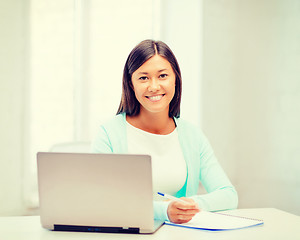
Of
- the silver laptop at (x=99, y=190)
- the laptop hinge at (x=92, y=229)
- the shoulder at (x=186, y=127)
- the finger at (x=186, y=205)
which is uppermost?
the shoulder at (x=186, y=127)

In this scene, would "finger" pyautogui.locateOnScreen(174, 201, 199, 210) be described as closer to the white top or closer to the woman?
the woman

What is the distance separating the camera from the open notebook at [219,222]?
1236 mm

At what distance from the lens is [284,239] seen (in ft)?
3.73

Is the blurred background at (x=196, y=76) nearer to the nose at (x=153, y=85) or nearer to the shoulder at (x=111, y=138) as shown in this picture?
the shoulder at (x=111, y=138)

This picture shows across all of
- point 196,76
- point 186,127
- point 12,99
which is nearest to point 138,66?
point 186,127

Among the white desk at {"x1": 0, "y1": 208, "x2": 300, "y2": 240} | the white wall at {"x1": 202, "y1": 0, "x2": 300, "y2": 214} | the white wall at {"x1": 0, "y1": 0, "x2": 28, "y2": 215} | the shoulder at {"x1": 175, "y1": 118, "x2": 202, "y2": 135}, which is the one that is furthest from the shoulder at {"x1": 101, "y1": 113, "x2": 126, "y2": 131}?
the white wall at {"x1": 202, "y1": 0, "x2": 300, "y2": 214}

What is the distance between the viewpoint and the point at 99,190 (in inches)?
44.3

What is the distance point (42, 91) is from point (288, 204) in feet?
6.58

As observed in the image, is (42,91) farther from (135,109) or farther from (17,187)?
(135,109)

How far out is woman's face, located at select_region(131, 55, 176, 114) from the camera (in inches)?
67.1

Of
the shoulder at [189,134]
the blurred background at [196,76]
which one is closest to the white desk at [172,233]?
the shoulder at [189,134]

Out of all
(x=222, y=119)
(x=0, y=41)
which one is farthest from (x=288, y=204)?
(x=0, y=41)

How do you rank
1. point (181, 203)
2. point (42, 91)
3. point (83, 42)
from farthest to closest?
1. point (83, 42)
2. point (42, 91)
3. point (181, 203)

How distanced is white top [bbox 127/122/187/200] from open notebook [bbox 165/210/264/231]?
394 mm
